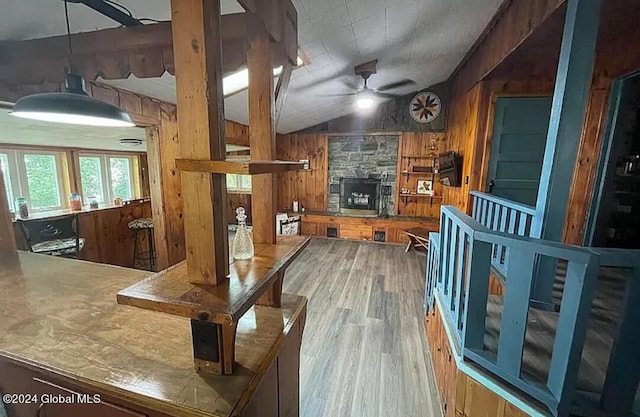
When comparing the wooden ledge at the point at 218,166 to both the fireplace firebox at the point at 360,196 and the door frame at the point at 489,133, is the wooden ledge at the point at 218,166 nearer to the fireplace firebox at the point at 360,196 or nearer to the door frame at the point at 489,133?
the door frame at the point at 489,133

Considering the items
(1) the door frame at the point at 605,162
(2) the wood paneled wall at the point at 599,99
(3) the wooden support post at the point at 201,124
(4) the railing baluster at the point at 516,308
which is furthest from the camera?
(1) the door frame at the point at 605,162

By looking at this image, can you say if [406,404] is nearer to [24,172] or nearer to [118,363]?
[118,363]

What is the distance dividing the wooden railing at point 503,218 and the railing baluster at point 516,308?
2.83ft

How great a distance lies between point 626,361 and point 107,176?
586cm

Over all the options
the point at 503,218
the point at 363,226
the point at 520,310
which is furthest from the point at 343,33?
the point at 363,226

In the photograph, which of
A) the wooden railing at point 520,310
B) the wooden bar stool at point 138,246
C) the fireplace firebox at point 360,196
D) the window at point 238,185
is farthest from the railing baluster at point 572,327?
the window at point 238,185

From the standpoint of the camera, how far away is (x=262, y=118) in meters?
1.04

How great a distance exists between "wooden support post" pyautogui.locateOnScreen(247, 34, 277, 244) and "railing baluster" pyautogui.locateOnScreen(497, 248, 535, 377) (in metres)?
1.07

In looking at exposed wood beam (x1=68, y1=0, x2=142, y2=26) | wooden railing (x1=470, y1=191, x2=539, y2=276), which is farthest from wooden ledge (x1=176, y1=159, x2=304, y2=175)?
wooden railing (x1=470, y1=191, x2=539, y2=276)

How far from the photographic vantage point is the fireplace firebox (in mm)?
5746

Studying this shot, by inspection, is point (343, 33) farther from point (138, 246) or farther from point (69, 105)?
point (138, 246)

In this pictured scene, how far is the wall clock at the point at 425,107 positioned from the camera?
17.7 feet

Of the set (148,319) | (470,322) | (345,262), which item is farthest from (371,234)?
(148,319)

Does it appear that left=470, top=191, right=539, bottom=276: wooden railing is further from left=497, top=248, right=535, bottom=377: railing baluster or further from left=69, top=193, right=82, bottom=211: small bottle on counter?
left=69, top=193, right=82, bottom=211: small bottle on counter
